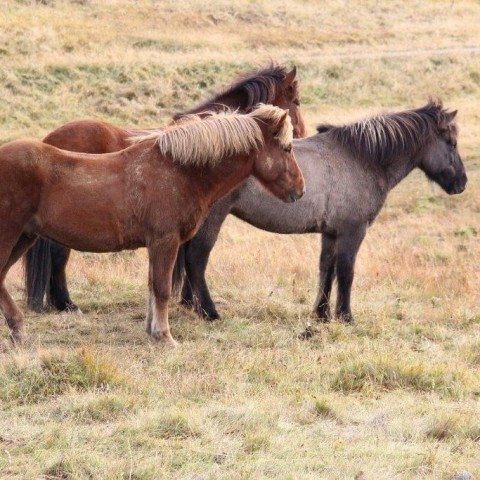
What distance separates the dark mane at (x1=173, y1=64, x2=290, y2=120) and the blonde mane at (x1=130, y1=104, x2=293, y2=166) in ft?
5.13

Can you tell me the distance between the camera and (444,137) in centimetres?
932

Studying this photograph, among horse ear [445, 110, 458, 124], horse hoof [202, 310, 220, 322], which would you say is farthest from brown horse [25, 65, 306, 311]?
horse ear [445, 110, 458, 124]

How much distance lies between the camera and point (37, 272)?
29.8ft

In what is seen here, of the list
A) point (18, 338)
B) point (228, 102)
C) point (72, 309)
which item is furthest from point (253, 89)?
point (18, 338)

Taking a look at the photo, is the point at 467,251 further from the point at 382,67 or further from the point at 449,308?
the point at 382,67

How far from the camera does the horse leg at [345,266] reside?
28.8ft

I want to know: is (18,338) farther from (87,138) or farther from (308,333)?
(87,138)

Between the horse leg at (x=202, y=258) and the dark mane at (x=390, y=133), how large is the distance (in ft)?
4.48

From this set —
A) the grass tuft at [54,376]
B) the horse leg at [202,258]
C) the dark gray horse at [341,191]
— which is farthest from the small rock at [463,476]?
the horse leg at [202,258]

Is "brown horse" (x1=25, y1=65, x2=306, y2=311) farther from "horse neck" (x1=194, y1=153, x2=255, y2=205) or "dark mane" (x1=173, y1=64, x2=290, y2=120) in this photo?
"horse neck" (x1=194, y1=153, x2=255, y2=205)

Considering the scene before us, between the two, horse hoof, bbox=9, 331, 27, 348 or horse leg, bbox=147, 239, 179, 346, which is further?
horse leg, bbox=147, 239, 179, 346

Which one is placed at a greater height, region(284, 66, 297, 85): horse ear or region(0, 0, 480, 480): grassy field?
region(284, 66, 297, 85): horse ear

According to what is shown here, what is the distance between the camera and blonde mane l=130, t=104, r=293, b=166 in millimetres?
7562

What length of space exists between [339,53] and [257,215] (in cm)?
2945
